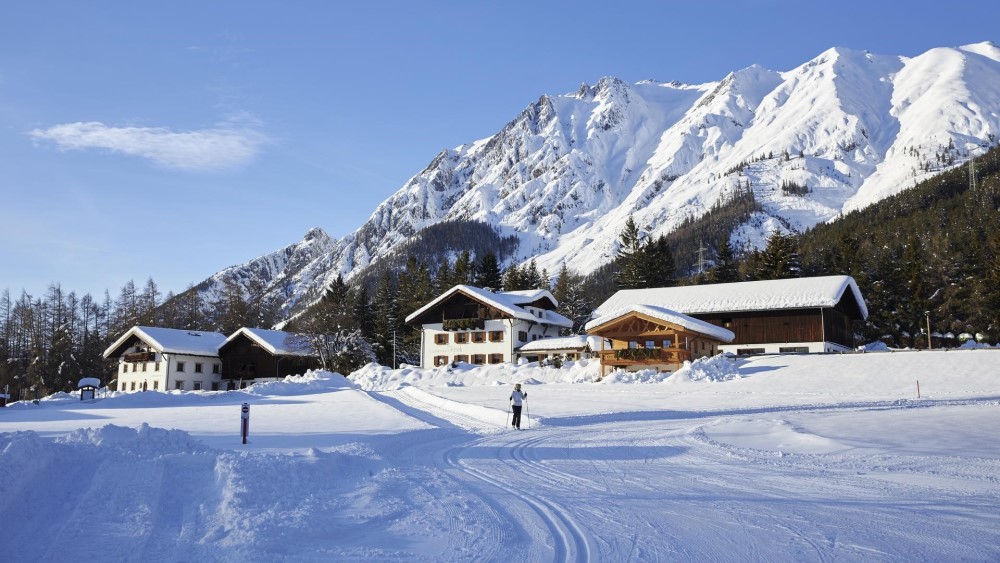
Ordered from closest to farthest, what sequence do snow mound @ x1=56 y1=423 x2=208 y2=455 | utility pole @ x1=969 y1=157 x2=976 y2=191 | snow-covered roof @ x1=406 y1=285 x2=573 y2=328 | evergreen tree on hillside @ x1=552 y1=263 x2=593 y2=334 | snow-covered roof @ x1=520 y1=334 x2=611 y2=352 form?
snow mound @ x1=56 y1=423 x2=208 y2=455
snow-covered roof @ x1=520 y1=334 x2=611 y2=352
snow-covered roof @ x1=406 y1=285 x2=573 y2=328
evergreen tree on hillside @ x1=552 y1=263 x2=593 y2=334
utility pole @ x1=969 y1=157 x2=976 y2=191

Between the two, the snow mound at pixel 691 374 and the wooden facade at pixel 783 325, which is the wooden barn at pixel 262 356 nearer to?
the snow mound at pixel 691 374

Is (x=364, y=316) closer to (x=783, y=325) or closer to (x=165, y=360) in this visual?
(x=165, y=360)

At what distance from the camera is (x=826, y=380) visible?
118 ft

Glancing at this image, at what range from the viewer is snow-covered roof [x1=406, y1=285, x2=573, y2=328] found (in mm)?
58750

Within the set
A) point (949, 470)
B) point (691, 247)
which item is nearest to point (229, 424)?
point (949, 470)

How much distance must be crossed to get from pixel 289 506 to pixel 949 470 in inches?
417

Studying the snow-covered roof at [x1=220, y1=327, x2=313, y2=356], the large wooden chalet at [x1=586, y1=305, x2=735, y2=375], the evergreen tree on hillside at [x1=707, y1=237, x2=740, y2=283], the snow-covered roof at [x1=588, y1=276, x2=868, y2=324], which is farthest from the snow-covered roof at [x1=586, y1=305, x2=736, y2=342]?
the snow-covered roof at [x1=220, y1=327, x2=313, y2=356]

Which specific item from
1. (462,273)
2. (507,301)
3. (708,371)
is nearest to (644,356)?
(708,371)

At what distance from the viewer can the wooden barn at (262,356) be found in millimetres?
67562

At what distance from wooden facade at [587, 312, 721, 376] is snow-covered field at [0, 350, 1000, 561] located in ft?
67.6

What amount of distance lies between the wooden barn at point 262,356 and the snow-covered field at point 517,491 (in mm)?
45995

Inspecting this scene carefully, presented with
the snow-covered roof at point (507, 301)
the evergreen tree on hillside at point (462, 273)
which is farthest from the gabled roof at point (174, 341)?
the evergreen tree on hillside at point (462, 273)

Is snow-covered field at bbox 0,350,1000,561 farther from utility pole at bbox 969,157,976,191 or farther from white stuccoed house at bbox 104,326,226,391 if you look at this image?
utility pole at bbox 969,157,976,191

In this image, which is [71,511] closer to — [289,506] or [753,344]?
[289,506]
